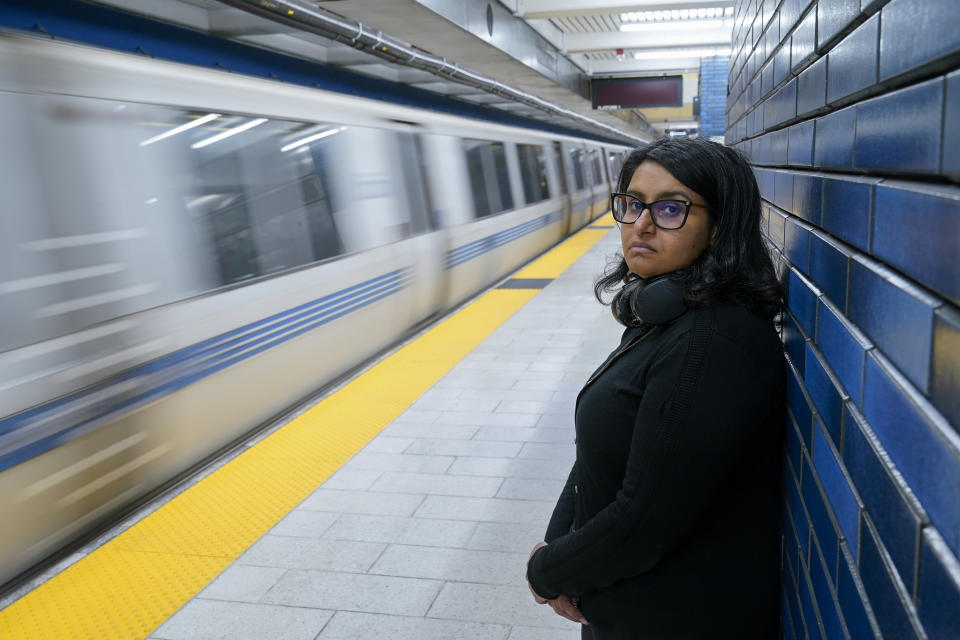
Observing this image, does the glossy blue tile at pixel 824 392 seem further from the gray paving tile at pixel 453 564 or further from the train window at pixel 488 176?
the train window at pixel 488 176

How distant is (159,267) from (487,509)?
5.76 feet

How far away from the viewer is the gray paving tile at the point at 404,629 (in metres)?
2.49

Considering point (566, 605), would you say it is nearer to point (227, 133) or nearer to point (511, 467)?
point (511, 467)

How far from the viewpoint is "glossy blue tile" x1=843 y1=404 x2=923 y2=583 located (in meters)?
0.74

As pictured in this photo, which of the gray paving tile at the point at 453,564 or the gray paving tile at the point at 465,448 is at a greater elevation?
the gray paving tile at the point at 453,564

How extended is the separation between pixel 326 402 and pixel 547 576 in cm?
355

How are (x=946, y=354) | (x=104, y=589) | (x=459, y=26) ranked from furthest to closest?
(x=459, y=26) < (x=104, y=589) < (x=946, y=354)

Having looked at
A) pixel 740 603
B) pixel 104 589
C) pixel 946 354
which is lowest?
pixel 104 589

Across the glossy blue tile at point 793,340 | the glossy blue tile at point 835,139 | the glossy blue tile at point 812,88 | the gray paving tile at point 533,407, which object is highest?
the glossy blue tile at point 812,88

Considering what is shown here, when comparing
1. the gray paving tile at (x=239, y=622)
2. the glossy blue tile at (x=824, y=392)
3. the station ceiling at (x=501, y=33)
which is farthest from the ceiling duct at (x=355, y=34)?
the glossy blue tile at (x=824, y=392)

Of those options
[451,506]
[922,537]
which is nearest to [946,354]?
[922,537]

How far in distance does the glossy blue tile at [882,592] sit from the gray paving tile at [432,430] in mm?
3362

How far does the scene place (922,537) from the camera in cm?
70

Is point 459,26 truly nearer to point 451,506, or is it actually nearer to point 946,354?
point 451,506
